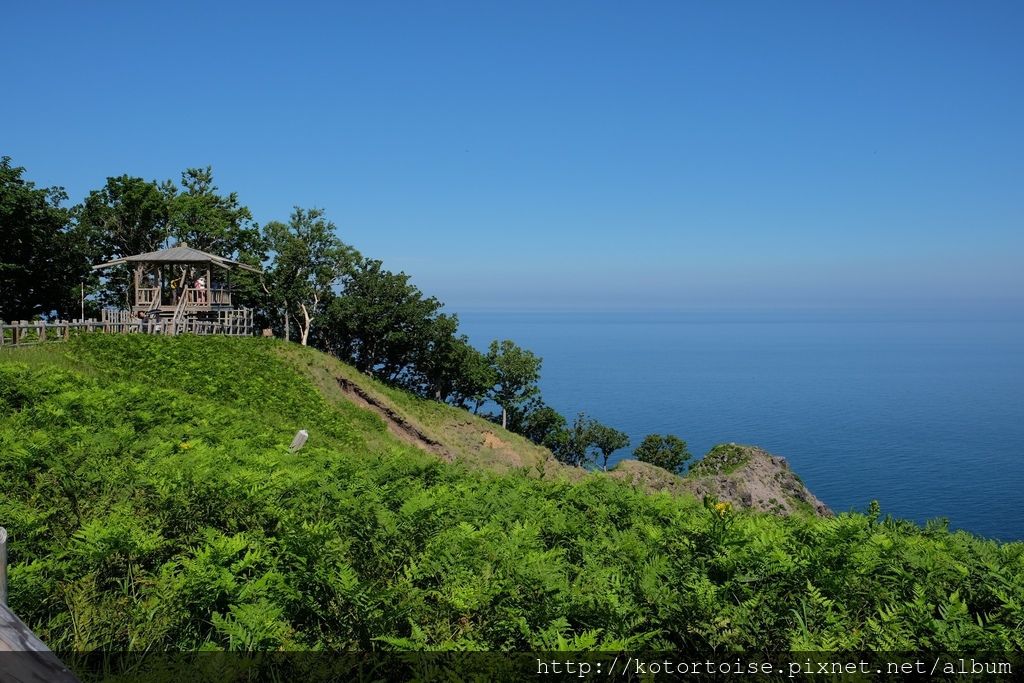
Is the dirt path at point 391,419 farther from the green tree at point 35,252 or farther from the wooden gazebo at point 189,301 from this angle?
the green tree at point 35,252

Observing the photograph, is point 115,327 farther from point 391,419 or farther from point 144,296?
point 391,419

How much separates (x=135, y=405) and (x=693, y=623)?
39.1 feet

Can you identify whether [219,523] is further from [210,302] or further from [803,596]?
[210,302]

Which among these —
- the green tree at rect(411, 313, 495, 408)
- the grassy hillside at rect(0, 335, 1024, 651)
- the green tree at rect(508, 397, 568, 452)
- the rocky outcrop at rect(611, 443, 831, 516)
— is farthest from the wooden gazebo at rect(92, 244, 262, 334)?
the green tree at rect(508, 397, 568, 452)

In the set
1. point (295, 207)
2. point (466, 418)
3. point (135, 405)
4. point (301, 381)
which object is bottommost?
point (466, 418)

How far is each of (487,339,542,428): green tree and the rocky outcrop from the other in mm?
33249

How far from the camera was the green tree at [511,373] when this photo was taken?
→ 6712 centimetres

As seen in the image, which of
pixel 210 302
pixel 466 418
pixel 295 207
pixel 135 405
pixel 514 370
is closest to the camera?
pixel 135 405

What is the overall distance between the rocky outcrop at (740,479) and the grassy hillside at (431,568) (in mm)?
16856

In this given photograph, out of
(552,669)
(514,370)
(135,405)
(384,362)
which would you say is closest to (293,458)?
(135,405)

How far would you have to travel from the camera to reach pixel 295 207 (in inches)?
1961

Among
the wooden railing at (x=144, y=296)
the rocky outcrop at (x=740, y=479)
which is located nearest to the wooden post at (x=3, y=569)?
the rocky outcrop at (x=740, y=479)

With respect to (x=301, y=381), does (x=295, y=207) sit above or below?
above

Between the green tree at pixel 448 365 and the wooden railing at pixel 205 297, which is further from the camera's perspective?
the green tree at pixel 448 365
